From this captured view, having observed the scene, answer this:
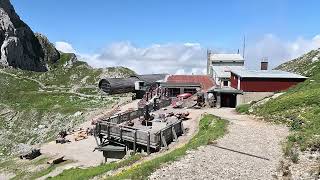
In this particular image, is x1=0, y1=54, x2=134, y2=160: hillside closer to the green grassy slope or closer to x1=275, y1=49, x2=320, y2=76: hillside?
the green grassy slope

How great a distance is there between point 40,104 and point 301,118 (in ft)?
211

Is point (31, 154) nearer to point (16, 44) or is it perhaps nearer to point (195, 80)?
point (195, 80)

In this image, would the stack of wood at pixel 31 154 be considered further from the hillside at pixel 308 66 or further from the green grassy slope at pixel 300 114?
the hillside at pixel 308 66

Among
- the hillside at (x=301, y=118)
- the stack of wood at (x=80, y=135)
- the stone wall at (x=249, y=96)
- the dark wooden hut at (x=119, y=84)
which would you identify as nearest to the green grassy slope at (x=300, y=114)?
the hillside at (x=301, y=118)

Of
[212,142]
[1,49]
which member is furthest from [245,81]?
[1,49]

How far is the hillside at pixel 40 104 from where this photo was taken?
2808 inches

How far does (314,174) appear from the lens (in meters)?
24.7

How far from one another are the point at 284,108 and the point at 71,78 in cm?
10152

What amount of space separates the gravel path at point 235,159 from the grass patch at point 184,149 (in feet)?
1.60

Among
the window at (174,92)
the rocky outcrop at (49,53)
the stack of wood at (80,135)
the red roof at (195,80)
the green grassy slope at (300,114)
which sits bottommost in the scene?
the stack of wood at (80,135)

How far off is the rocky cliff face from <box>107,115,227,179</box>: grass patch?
123 m

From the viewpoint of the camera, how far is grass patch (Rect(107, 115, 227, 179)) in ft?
74.1

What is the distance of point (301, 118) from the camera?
3847 cm

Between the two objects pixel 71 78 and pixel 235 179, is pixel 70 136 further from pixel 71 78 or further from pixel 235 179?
pixel 71 78
